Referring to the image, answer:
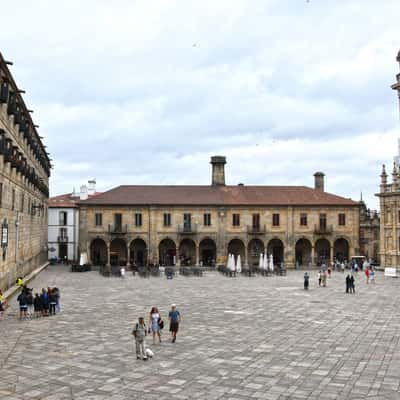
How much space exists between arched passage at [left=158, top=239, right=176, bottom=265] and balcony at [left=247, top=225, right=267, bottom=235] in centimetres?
897

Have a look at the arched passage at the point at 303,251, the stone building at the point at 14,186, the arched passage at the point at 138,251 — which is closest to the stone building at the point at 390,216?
the arched passage at the point at 303,251

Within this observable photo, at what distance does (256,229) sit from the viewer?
52.4 m

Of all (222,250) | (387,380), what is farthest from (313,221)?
(387,380)

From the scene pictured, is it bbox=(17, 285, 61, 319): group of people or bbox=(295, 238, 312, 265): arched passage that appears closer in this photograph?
bbox=(17, 285, 61, 319): group of people

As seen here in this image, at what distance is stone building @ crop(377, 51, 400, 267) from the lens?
4500cm

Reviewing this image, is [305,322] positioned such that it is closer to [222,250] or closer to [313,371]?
[313,371]

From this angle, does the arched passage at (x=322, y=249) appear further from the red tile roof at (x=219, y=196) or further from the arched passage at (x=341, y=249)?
the red tile roof at (x=219, y=196)

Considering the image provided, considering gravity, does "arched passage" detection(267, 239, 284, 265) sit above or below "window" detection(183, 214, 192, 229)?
below

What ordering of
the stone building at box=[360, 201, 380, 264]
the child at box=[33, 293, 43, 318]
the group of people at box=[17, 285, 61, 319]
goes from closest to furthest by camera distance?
the group of people at box=[17, 285, 61, 319] < the child at box=[33, 293, 43, 318] < the stone building at box=[360, 201, 380, 264]

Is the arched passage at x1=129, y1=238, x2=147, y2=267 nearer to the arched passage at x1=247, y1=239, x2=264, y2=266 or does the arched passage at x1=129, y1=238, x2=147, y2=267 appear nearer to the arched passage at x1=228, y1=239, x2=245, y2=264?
the arched passage at x1=228, y1=239, x2=245, y2=264

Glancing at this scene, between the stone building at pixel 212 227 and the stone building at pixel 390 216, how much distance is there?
592cm

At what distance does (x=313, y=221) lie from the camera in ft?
173

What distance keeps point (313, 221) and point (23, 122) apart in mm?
34310

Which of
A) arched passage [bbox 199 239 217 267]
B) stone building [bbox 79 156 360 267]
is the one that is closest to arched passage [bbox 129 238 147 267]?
stone building [bbox 79 156 360 267]
